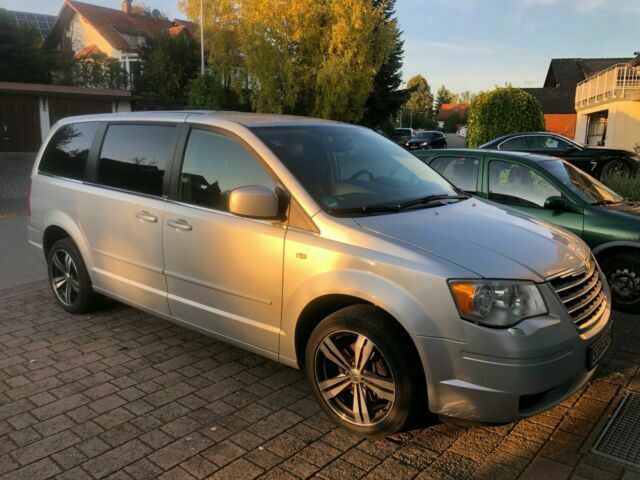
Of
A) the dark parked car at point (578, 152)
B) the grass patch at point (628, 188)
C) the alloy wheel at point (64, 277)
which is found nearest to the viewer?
the alloy wheel at point (64, 277)

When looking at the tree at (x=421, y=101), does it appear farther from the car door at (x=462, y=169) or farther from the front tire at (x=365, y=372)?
the front tire at (x=365, y=372)

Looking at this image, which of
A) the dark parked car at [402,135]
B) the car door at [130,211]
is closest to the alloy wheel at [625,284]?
the car door at [130,211]

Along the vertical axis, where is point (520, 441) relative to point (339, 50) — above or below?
below

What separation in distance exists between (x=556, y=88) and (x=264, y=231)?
170ft

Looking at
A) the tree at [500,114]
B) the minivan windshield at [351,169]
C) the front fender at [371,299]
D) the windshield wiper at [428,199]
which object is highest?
the tree at [500,114]

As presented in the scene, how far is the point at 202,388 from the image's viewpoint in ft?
12.6

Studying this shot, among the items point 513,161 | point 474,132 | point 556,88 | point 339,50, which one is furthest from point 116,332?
point 556,88

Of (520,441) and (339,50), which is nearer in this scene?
(520,441)

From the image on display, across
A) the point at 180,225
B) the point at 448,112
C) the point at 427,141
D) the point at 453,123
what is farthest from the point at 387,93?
the point at 448,112

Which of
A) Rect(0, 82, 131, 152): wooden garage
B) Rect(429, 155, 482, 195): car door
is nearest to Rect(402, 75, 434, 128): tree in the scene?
Rect(0, 82, 131, 152): wooden garage

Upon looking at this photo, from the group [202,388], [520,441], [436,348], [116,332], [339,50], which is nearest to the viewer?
[436,348]

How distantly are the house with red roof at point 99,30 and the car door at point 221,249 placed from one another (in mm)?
37991

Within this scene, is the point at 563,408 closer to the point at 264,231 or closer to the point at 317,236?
the point at 317,236

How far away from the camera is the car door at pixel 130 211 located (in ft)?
13.8
